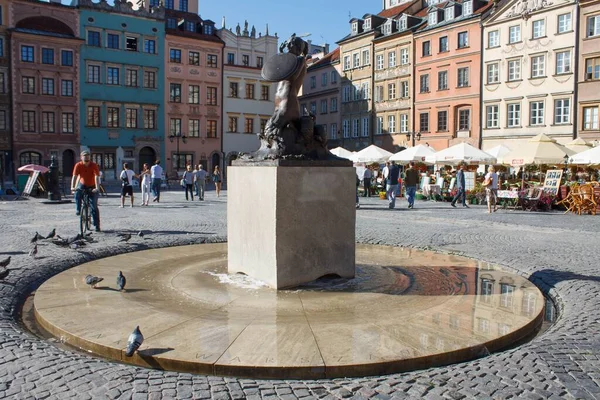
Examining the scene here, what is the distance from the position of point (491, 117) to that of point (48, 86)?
34497 mm

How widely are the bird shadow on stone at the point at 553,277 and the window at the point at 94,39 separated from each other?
1897 inches

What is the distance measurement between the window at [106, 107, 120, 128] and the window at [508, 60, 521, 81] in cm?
3177

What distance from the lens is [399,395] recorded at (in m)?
3.80

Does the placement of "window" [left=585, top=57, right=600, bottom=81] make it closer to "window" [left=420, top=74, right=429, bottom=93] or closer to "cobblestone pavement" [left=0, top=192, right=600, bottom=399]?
"window" [left=420, top=74, right=429, bottom=93]

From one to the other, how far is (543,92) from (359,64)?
19868mm

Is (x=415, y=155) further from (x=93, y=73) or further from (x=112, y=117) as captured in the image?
(x=93, y=73)

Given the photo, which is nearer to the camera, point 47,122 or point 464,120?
point 464,120

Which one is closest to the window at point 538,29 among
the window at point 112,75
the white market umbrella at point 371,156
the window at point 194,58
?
the white market umbrella at point 371,156

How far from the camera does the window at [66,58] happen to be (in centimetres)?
4769

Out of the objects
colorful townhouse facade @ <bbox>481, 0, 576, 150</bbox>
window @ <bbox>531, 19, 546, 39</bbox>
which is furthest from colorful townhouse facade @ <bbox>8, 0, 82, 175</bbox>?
window @ <bbox>531, 19, 546, 39</bbox>

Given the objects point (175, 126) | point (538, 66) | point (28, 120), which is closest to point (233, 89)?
point (175, 126)

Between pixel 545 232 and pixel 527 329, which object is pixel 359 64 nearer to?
pixel 545 232

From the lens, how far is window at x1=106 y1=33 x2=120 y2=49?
5003 centimetres

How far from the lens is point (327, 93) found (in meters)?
59.0
